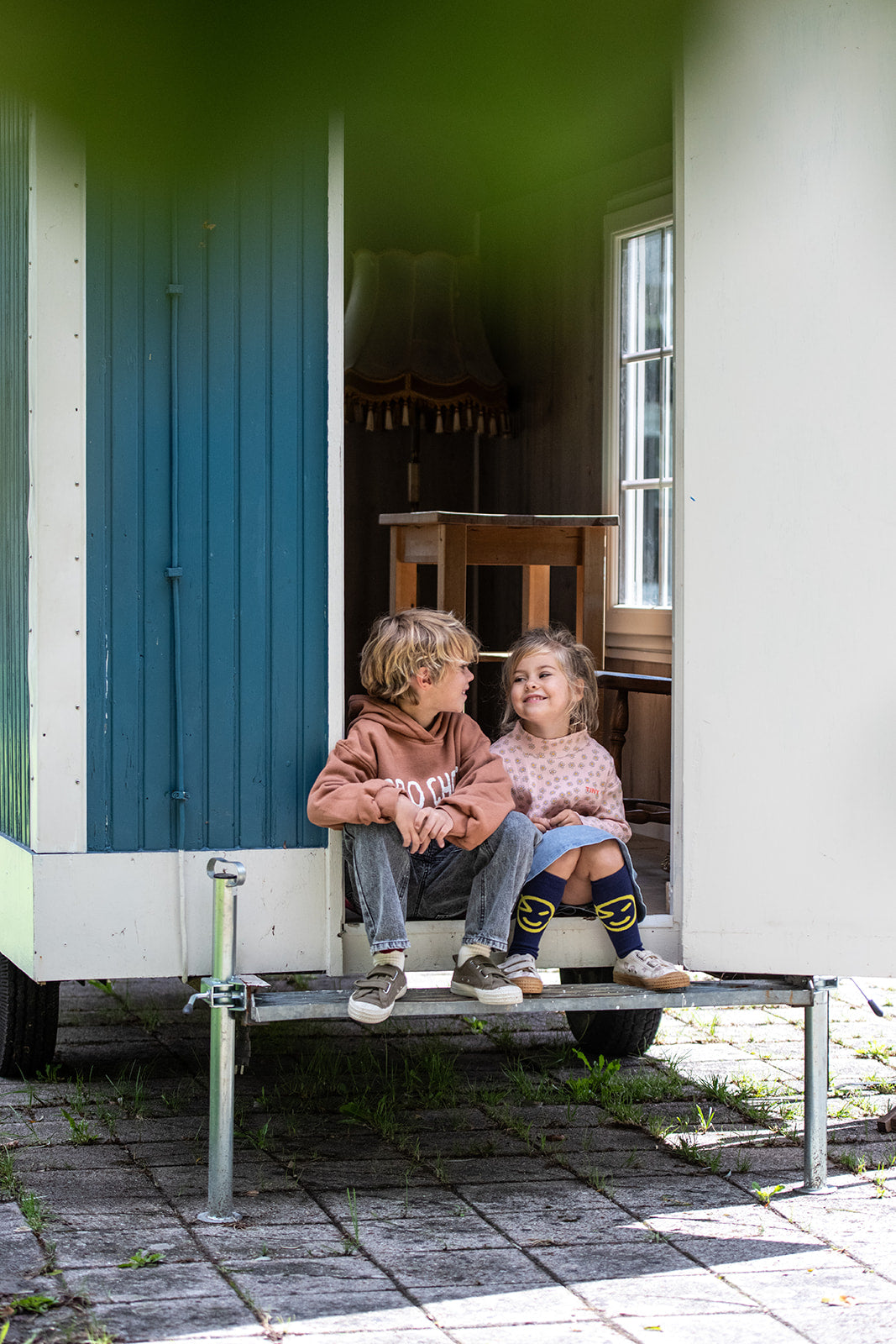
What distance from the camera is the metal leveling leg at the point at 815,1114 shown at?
2.97 metres

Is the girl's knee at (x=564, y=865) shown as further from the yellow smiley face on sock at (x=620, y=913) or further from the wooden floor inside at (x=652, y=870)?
the wooden floor inside at (x=652, y=870)

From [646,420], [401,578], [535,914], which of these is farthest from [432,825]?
[646,420]

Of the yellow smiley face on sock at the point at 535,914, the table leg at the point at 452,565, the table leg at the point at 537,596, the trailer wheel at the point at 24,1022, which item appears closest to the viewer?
the yellow smiley face on sock at the point at 535,914

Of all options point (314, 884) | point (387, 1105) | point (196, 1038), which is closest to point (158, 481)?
point (314, 884)

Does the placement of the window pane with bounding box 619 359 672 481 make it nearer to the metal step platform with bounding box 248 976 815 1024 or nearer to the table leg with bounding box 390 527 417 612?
the table leg with bounding box 390 527 417 612

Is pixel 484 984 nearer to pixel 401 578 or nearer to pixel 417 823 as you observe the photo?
pixel 417 823

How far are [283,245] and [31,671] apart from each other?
→ 0.96 meters

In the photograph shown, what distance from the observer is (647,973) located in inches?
117

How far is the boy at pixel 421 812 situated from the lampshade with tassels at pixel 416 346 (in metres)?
2.72

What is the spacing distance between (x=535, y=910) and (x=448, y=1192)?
1.85ft

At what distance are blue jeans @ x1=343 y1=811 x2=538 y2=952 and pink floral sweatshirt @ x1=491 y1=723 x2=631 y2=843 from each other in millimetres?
292

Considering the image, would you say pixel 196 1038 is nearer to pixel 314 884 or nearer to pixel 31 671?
pixel 314 884

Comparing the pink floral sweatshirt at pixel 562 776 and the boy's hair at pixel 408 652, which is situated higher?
the boy's hair at pixel 408 652

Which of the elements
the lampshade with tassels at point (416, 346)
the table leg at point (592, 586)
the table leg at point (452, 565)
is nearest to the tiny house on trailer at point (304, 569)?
the table leg at point (452, 565)
